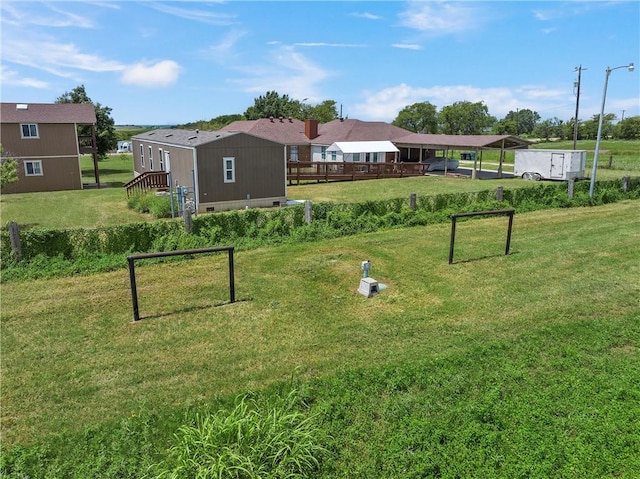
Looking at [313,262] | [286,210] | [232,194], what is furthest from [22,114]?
[313,262]

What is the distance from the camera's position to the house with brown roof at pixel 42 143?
1032 inches

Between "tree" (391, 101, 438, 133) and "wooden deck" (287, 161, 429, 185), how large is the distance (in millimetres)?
40607

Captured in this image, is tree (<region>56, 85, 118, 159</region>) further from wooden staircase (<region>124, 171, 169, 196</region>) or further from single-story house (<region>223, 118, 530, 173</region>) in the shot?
wooden staircase (<region>124, 171, 169, 196</region>)

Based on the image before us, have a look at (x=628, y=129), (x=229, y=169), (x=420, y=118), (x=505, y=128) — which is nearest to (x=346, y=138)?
(x=229, y=169)

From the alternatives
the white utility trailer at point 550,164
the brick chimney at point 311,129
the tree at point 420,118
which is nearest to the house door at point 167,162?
the brick chimney at point 311,129

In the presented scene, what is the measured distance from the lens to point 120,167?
4469 cm

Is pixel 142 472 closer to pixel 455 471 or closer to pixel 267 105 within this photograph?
pixel 455 471

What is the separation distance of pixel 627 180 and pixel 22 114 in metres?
32.1

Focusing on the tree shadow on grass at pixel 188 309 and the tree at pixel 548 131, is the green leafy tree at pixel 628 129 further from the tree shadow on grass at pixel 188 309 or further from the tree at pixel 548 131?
the tree shadow on grass at pixel 188 309

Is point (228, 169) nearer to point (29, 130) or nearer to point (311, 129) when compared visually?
point (29, 130)

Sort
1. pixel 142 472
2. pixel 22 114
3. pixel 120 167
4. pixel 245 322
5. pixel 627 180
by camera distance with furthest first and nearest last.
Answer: pixel 120 167 < pixel 22 114 < pixel 627 180 < pixel 245 322 < pixel 142 472

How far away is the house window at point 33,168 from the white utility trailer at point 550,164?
30.4m

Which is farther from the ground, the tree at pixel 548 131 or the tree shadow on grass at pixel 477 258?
the tree at pixel 548 131

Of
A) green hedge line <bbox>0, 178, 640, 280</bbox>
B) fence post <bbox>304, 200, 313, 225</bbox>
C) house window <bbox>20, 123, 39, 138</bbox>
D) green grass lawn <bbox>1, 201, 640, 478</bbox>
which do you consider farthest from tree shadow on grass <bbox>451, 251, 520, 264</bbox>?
house window <bbox>20, 123, 39, 138</bbox>
